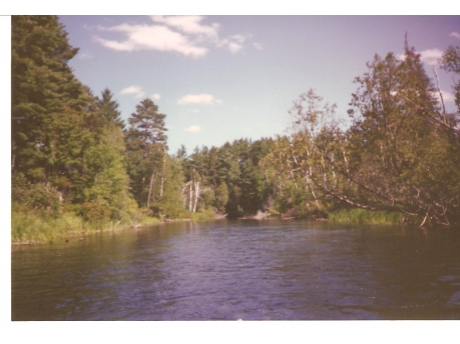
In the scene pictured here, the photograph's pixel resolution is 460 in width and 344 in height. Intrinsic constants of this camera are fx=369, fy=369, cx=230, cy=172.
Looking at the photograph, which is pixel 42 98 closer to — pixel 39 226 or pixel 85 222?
pixel 39 226

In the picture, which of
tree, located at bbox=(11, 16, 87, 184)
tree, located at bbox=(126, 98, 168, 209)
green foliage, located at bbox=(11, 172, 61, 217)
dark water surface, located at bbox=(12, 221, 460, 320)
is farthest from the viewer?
tree, located at bbox=(126, 98, 168, 209)

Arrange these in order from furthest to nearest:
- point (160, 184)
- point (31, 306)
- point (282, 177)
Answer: point (160, 184) → point (282, 177) → point (31, 306)

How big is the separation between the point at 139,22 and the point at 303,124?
4412 mm

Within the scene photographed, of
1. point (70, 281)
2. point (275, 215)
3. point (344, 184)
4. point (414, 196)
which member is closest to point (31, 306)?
point (70, 281)

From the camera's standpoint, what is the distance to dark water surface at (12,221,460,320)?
16.3ft

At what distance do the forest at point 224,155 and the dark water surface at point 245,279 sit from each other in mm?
1075

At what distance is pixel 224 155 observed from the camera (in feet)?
32.3

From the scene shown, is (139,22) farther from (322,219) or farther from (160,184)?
(322,219)

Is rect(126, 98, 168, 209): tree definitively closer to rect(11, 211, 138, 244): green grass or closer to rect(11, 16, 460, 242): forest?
rect(11, 16, 460, 242): forest

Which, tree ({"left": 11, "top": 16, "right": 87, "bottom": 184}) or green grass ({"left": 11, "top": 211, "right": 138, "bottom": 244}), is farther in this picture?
green grass ({"left": 11, "top": 211, "right": 138, "bottom": 244})

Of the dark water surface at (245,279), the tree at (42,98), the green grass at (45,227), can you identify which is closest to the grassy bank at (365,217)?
the dark water surface at (245,279)

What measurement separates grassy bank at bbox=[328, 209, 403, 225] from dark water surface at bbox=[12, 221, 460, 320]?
938mm

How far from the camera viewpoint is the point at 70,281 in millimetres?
6059

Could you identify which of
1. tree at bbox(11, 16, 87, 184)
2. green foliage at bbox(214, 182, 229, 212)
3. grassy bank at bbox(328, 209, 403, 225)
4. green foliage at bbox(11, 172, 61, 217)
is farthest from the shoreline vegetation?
tree at bbox(11, 16, 87, 184)
